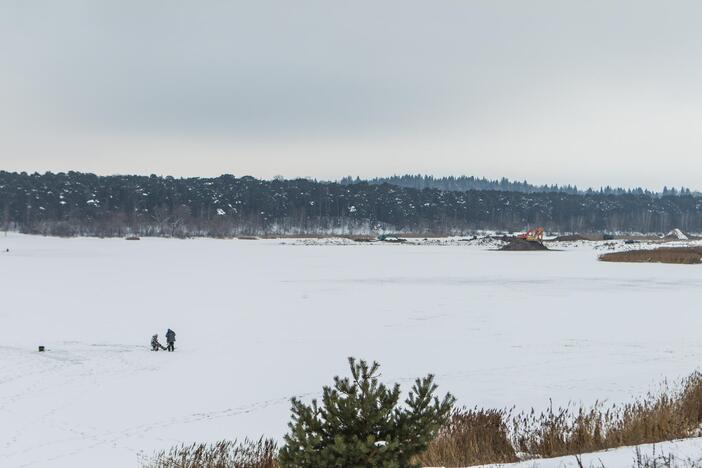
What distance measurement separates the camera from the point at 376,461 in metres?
5.21

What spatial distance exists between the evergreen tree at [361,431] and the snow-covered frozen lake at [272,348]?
494cm

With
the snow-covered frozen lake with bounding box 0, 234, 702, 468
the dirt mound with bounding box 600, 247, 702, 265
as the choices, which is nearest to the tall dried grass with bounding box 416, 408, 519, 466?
the snow-covered frozen lake with bounding box 0, 234, 702, 468

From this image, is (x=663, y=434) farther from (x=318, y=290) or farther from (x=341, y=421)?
(x=318, y=290)

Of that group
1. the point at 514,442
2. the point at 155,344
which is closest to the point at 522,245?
the point at 155,344

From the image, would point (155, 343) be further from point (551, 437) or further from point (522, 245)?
point (522, 245)

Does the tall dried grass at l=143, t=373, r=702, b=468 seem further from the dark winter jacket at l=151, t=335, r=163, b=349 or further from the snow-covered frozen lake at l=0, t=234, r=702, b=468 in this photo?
the dark winter jacket at l=151, t=335, r=163, b=349

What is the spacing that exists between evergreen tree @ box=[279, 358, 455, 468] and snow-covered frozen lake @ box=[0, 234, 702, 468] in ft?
16.2

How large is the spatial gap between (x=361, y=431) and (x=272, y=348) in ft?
42.7

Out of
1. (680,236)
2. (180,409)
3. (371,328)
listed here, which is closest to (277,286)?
(371,328)

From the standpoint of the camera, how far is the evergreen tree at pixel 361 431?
5184mm

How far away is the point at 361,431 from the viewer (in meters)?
5.37

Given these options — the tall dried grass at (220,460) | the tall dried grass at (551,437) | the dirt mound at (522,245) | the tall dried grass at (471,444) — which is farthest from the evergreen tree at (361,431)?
the dirt mound at (522,245)

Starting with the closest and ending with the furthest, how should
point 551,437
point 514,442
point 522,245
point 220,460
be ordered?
point 551,437, point 220,460, point 514,442, point 522,245

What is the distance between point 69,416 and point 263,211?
18767cm
